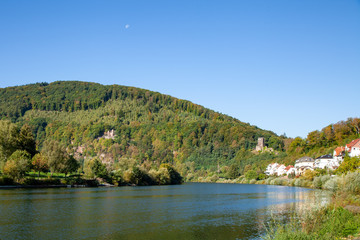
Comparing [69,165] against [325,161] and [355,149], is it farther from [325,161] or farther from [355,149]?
[355,149]

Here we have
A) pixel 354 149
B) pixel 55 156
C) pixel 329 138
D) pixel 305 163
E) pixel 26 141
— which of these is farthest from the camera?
pixel 329 138

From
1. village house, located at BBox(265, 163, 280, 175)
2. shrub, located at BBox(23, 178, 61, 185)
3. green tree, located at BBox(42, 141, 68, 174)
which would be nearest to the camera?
shrub, located at BBox(23, 178, 61, 185)

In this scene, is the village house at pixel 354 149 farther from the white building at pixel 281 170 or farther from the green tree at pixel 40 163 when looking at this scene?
the green tree at pixel 40 163

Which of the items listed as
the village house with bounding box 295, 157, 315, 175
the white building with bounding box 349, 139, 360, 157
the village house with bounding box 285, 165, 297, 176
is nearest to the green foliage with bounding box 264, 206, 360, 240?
the white building with bounding box 349, 139, 360, 157

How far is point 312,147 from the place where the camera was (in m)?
123

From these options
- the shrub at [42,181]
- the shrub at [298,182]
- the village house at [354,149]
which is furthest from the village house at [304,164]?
the shrub at [42,181]

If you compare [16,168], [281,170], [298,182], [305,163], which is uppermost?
[305,163]

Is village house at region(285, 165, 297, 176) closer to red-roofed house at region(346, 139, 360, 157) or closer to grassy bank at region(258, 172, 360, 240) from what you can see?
red-roofed house at region(346, 139, 360, 157)

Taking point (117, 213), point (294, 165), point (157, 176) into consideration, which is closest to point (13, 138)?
point (157, 176)

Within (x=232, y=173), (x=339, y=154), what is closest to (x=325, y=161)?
(x=339, y=154)

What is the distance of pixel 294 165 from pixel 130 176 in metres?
57.8

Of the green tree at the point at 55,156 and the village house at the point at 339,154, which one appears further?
the village house at the point at 339,154

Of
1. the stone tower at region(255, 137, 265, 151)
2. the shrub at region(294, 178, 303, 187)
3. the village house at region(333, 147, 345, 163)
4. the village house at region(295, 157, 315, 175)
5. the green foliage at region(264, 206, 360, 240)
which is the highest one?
the stone tower at region(255, 137, 265, 151)

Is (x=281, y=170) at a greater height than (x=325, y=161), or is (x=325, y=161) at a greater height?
(x=325, y=161)
